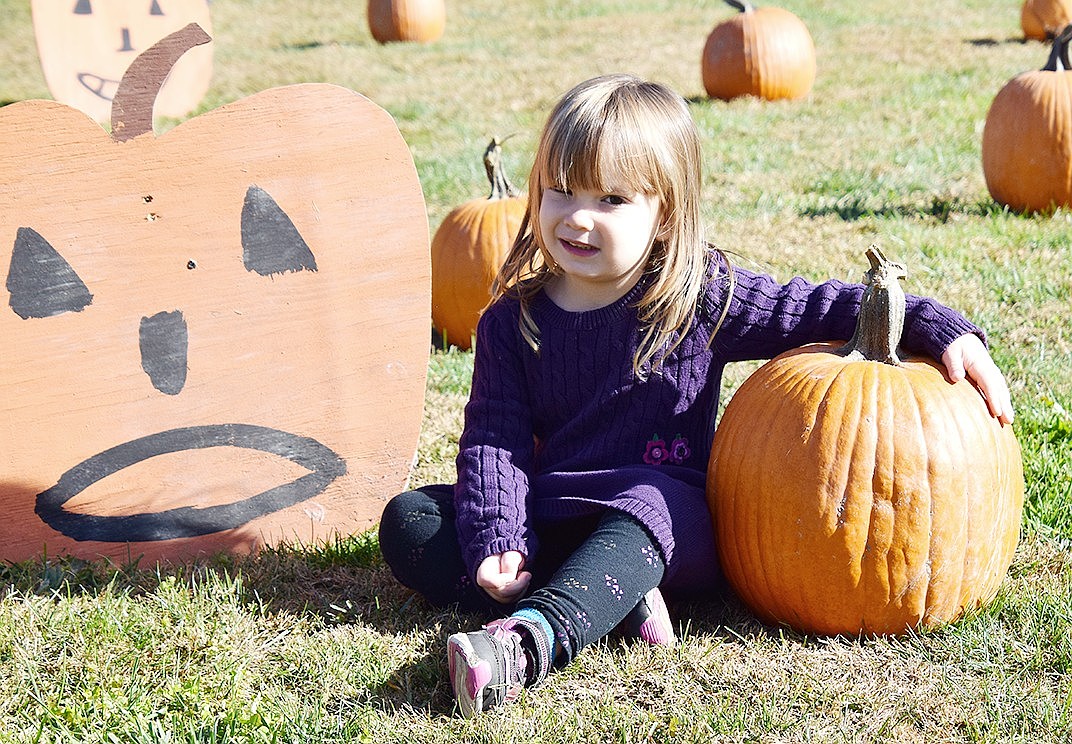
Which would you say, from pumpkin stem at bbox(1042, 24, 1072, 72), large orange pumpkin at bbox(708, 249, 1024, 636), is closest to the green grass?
large orange pumpkin at bbox(708, 249, 1024, 636)

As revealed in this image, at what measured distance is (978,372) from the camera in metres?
2.49

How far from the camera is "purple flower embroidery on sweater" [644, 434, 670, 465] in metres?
2.78

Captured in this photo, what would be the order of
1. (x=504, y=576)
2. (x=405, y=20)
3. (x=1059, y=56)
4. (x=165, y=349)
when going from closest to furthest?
(x=504, y=576), (x=165, y=349), (x=1059, y=56), (x=405, y=20)

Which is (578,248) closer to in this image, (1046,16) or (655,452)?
(655,452)

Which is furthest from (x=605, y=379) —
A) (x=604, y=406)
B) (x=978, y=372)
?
(x=978, y=372)

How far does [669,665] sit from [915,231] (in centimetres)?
361

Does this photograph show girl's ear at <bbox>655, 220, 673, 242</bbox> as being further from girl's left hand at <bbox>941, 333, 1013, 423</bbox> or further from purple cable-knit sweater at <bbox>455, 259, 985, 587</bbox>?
girl's left hand at <bbox>941, 333, 1013, 423</bbox>

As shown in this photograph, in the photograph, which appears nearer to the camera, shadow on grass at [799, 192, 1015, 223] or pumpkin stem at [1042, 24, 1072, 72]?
pumpkin stem at [1042, 24, 1072, 72]

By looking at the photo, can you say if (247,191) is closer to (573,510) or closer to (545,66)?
(573,510)

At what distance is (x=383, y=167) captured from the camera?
3.13 m

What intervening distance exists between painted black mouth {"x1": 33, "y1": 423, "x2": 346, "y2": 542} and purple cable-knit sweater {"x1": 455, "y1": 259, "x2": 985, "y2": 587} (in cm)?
56

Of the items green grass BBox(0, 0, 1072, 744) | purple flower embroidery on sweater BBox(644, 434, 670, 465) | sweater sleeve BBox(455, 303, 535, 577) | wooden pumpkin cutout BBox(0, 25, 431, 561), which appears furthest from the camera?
wooden pumpkin cutout BBox(0, 25, 431, 561)

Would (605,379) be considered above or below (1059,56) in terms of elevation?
below

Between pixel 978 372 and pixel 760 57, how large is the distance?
6.96m
